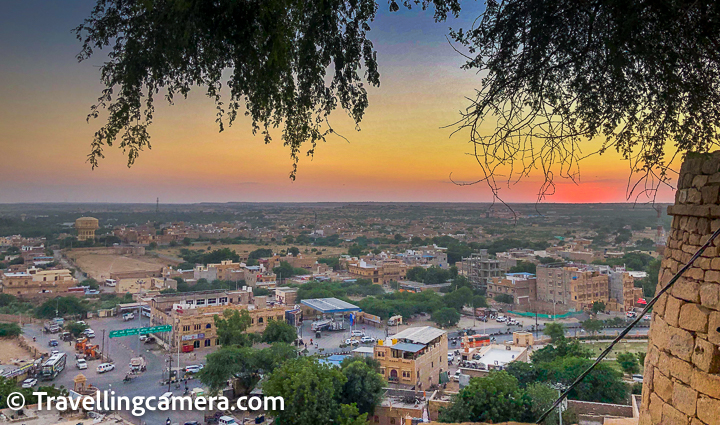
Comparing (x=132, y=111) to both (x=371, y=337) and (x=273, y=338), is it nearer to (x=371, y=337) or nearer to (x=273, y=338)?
(x=273, y=338)

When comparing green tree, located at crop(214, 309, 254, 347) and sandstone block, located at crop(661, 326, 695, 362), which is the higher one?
sandstone block, located at crop(661, 326, 695, 362)

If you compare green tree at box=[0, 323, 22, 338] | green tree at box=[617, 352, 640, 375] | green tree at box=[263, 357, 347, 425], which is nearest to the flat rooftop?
green tree at box=[0, 323, 22, 338]

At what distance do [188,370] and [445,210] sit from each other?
11253 cm

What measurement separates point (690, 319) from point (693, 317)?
0.08 feet

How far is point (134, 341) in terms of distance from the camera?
26344 millimetres

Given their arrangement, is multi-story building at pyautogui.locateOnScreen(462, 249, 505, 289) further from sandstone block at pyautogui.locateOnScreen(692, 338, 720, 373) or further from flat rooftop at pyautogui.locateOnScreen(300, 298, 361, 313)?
sandstone block at pyautogui.locateOnScreen(692, 338, 720, 373)

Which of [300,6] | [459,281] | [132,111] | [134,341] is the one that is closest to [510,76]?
[300,6]

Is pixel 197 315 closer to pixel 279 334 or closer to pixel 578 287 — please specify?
pixel 279 334

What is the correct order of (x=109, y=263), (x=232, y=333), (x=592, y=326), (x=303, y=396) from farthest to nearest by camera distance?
(x=109, y=263), (x=592, y=326), (x=232, y=333), (x=303, y=396)

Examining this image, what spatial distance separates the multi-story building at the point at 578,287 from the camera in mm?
35438

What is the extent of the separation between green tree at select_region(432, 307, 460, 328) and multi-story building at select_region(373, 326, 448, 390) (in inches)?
411

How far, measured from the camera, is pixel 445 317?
30609 millimetres

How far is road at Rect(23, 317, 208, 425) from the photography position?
15309 mm

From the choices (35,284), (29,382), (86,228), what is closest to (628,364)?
(29,382)
